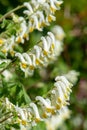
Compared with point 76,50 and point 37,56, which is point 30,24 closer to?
point 37,56

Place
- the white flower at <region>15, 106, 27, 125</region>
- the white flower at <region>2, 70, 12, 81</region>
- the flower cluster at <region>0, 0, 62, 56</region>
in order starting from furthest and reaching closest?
the white flower at <region>2, 70, 12, 81</region>
the flower cluster at <region>0, 0, 62, 56</region>
the white flower at <region>15, 106, 27, 125</region>

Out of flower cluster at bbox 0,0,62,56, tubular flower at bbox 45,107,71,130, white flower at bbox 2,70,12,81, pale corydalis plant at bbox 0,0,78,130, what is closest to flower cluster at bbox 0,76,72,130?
pale corydalis plant at bbox 0,0,78,130

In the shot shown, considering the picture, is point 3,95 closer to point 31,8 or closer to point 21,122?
point 21,122

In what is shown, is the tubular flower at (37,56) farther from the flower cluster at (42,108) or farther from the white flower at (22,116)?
the white flower at (22,116)

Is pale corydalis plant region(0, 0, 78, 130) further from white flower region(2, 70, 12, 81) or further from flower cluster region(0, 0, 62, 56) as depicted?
white flower region(2, 70, 12, 81)

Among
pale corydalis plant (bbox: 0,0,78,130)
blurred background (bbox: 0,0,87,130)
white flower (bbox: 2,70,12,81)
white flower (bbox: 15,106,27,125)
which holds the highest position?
blurred background (bbox: 0,0,87,130)

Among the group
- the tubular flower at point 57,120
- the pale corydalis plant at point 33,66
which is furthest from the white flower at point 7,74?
the tubular flower at point 57,120
